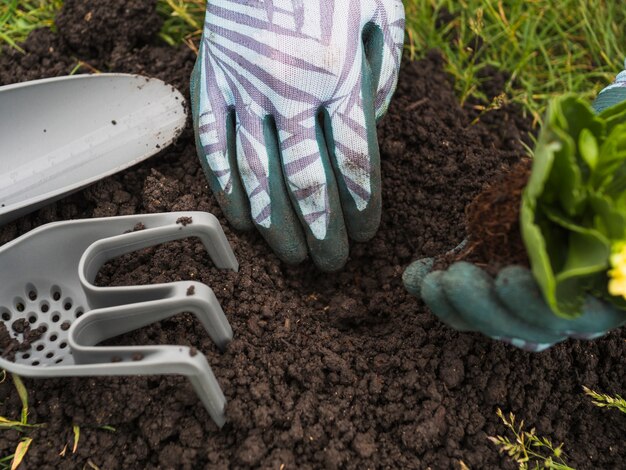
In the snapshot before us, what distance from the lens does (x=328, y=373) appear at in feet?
4.10

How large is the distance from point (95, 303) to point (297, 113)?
589 millimetres

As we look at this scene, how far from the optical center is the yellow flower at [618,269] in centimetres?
82

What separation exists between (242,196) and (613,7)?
1.53m

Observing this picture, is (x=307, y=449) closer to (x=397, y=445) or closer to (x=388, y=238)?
(x=397, y=445)

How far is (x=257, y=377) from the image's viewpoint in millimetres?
1198

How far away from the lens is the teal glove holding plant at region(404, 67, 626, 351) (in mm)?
840

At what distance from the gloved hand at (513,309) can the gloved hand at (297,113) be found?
1.36 ft

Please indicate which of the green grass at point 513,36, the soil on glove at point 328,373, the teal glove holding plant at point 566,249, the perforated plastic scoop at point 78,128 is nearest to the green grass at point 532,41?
the green grass at point 513,36

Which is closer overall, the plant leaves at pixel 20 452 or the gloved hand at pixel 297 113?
the plant leaves at pixel 20 452

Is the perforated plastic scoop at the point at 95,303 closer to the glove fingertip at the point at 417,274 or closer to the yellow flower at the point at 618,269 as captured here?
the glove fingertip at the point at 417,274

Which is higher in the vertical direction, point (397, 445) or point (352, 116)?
point (352, 116)

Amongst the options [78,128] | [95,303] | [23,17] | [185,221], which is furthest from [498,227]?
[23,17]

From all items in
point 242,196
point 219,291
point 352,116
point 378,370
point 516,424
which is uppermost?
point 352,116

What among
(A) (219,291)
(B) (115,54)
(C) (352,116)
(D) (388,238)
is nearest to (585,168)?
(C) (352,116)
